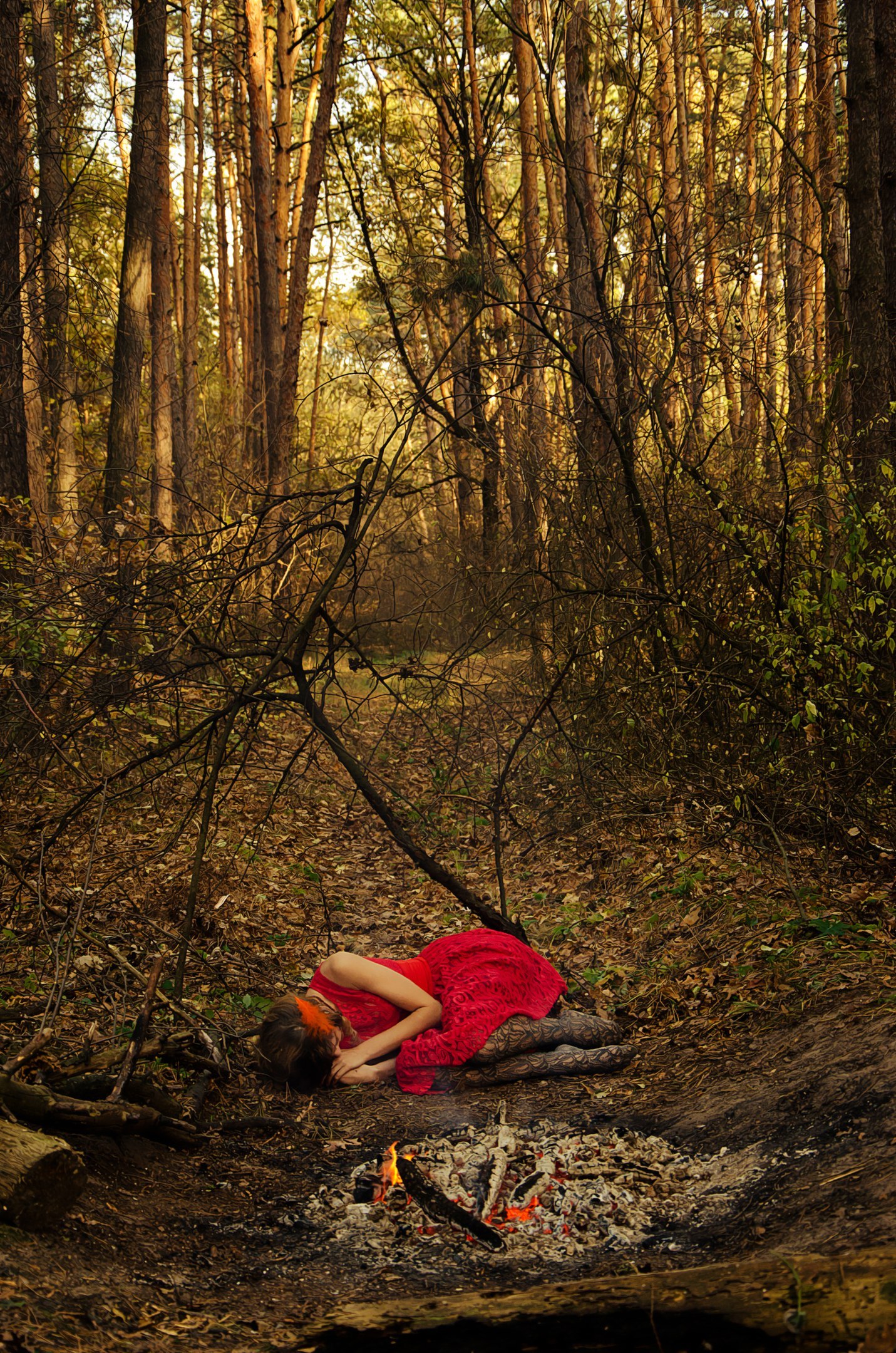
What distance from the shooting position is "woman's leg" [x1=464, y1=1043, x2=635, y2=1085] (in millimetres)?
4508

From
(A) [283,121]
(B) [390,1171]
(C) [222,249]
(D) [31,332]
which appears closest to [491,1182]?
(B) [390,1171]

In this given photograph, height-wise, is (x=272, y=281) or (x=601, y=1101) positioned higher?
(x=272, y=281)

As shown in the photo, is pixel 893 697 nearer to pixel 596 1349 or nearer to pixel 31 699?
pixel 596 1349

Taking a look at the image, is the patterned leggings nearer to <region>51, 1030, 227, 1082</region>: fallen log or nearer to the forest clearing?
the forest clearing

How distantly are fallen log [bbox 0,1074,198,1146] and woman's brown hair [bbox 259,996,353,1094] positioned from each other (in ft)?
1.98

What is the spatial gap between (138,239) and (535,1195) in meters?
11.2

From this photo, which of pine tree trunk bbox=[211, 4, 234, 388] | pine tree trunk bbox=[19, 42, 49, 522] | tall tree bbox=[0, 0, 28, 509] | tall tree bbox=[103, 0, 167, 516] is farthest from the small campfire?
pine tree trunk bbox=[211, 4, 234, 388]

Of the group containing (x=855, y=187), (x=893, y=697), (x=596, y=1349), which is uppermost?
(x=855, y=187)

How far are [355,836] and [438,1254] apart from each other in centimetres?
613

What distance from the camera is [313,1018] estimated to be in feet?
14.5

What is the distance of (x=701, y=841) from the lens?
7.05m

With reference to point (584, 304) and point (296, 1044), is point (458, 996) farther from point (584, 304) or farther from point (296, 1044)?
point (584, 304)

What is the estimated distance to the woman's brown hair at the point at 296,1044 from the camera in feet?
14.2

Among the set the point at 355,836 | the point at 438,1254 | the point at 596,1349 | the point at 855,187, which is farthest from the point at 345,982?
the point at 855,187
